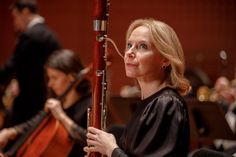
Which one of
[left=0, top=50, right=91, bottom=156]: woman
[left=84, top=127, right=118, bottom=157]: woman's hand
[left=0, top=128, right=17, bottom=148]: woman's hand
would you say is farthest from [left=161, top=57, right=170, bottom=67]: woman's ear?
[left=0, top=128, right=17, bottom=148]: woman's hand

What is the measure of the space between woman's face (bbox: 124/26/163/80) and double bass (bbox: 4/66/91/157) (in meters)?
0.97

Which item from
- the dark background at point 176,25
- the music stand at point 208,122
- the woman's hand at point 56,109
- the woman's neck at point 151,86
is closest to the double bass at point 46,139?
the woman's hand at point 56,109

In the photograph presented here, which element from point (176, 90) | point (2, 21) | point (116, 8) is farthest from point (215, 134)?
point (2, 21)

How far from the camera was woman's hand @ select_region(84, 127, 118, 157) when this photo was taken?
2.00 metres

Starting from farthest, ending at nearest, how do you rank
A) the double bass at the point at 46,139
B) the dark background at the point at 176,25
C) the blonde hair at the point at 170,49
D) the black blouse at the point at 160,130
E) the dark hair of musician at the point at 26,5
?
the dark background at the point at 176,25
the dark hair of musician at the point at 26,5
the double bass at the point at 46,139
the blonde hair at the point at 170,49
the black blouse at the point at 160,130

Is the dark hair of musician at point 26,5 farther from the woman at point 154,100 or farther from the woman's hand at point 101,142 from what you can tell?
the woman's hand at point 101,142

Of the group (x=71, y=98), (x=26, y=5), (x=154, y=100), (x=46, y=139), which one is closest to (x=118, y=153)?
(x=154, y=100)

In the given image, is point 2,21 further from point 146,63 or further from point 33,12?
point 146,63

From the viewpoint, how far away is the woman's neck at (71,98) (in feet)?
10.4

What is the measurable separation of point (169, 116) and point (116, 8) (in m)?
4.93

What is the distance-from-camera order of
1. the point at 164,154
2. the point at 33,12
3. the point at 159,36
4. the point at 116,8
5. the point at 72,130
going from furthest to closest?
the point at 116,8 → the point at 33,12 → the point at 72,130 → the point at 159,36 → the point at 164,154

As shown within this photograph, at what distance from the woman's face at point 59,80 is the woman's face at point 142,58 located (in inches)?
47.5

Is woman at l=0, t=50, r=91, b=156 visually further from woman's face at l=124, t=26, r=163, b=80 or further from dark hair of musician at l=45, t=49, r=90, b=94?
woman's face at l=124, t=26, r=163, b=80

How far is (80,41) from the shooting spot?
6941mm
